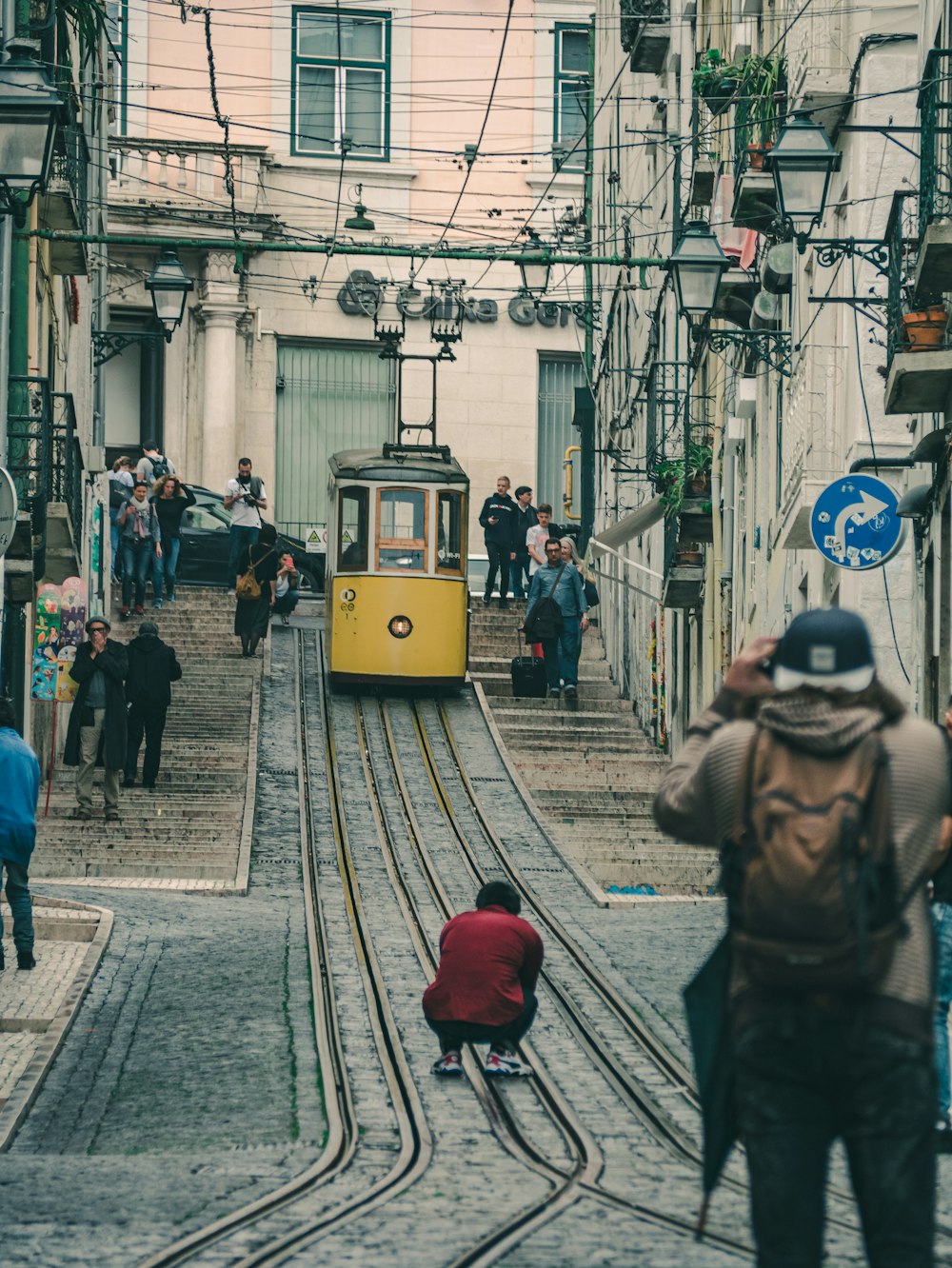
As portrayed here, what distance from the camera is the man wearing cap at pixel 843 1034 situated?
5082mm

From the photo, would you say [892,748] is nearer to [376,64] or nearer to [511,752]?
[511,752]

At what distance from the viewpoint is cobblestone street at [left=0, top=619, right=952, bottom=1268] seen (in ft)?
27.2

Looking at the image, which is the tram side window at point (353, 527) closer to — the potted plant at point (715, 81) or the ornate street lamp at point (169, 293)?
the potted plant at point (715, 81)

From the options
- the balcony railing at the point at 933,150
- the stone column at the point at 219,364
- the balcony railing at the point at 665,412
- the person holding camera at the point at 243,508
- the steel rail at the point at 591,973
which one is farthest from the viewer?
the stone column at the point at 219,364

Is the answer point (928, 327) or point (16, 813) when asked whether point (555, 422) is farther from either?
point (16, 813)

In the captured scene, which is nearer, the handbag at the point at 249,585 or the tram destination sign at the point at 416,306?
the handbag at the point at 249,585

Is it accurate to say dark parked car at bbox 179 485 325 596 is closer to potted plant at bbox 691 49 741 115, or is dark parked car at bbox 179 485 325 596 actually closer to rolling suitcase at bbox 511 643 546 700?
rolling suitcase at bbox 511 643 546 700

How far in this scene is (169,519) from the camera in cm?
3475

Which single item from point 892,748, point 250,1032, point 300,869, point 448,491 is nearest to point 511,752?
point 448,491

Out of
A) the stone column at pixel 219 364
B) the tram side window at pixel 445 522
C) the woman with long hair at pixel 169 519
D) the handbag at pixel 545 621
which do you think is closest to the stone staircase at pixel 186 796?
the woman with long hair at pixel 169 519

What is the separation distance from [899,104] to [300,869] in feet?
24.8

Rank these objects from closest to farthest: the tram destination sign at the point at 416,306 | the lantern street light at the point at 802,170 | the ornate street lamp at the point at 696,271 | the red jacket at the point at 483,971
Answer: the red jacket at the point at 483,971 < the lantern street light at the point at 802,170 < the ornate street lamp at the point at 696,271 < the tram destination sign at the point at 416,306

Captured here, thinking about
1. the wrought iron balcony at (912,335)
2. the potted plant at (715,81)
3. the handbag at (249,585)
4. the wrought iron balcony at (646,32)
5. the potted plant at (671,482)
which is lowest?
the handbag at (249,585)

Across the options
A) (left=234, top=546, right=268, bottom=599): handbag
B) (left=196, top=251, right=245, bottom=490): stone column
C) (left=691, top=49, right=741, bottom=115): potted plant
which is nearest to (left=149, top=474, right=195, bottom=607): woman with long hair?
(left=234, top=546, right=268, bottom=599): handbag
